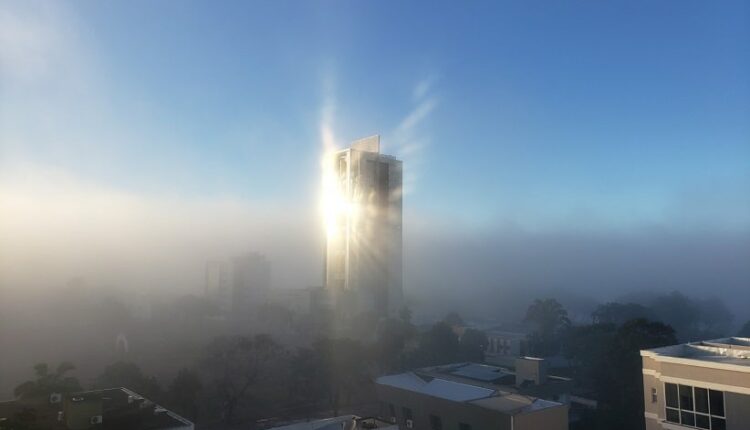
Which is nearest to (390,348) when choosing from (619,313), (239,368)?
(239,368)

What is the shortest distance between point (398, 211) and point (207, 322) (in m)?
17.7

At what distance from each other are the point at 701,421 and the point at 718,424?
35cm

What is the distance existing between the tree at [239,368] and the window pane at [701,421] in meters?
17.1

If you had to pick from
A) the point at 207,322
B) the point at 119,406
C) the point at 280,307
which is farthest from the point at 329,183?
the point at 119,406

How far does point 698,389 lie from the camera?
1070cm

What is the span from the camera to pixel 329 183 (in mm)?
40781

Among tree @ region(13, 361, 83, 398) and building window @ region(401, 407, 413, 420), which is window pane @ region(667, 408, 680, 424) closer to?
building window @ region(401, 407, 413, 420)

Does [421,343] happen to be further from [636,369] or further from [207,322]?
[207,322]

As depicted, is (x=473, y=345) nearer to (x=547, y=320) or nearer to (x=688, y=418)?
(x=547, y=320)

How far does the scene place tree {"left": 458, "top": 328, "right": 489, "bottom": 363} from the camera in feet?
109

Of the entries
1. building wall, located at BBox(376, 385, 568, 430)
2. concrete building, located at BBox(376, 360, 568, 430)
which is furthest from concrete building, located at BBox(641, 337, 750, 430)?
concrete building, located at BBox(376, 360, 568, 430)

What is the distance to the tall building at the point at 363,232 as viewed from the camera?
37188 mm

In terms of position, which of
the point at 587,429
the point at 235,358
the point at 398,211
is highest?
the point at 398,211

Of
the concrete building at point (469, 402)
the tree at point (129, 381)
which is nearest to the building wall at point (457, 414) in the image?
the concrete building at point (469, 402)
